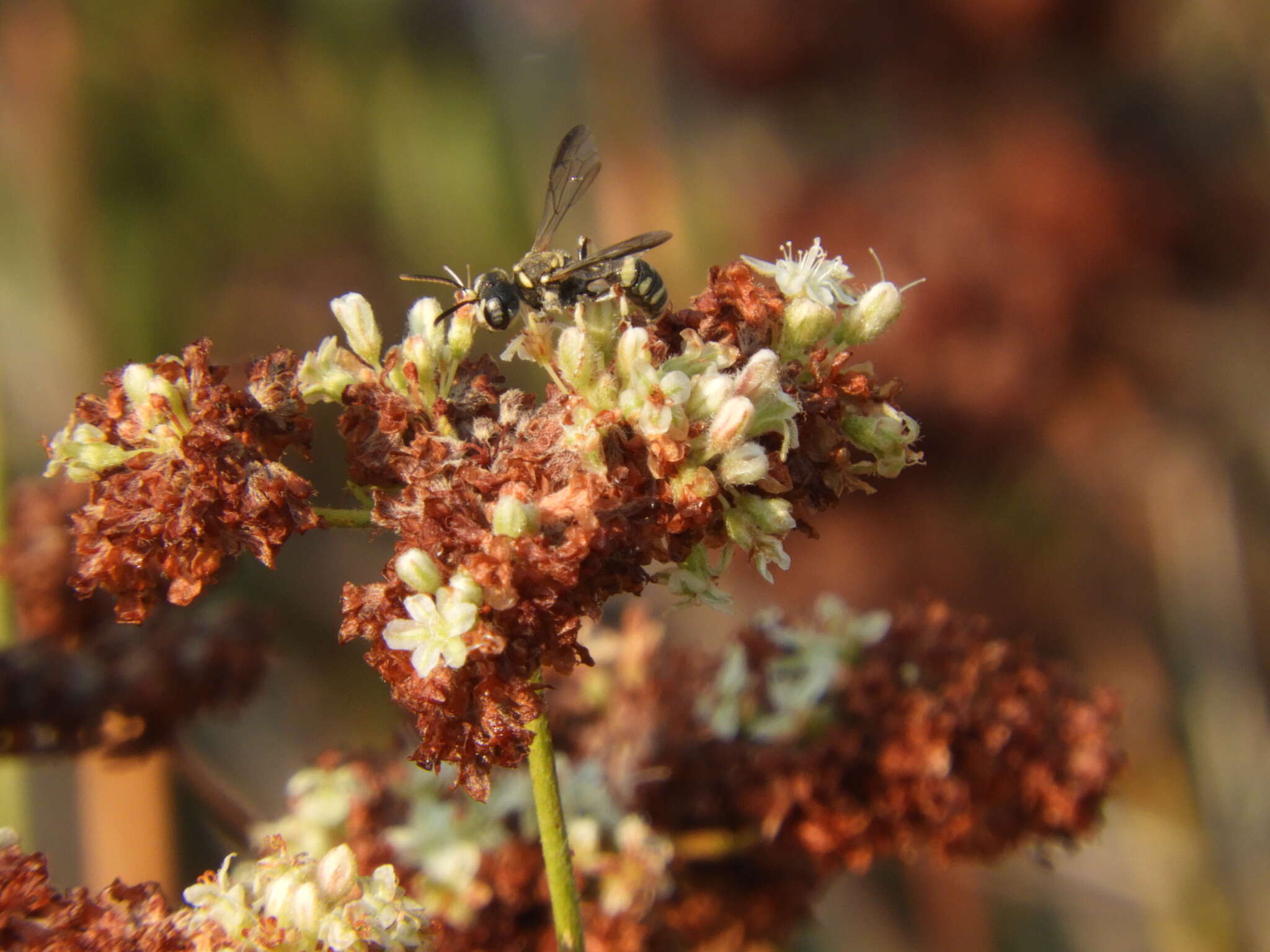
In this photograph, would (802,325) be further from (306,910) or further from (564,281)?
(306,910)

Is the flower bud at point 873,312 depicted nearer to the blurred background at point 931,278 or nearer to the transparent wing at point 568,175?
the transparent wing at point 568,175

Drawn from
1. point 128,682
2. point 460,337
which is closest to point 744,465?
point 460,337

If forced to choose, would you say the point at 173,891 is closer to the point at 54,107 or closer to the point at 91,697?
the point at 91,697

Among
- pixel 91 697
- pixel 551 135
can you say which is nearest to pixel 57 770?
pixel 91 697

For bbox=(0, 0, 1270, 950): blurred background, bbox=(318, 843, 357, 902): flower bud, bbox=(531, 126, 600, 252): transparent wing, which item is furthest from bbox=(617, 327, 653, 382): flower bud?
bbox=(0, 0, 1270, 950): blurred background

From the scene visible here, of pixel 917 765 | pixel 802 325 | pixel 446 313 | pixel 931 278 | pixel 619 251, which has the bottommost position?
pixel 917 765

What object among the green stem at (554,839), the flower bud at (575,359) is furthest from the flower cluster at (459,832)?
the flower bud at (575,359)
